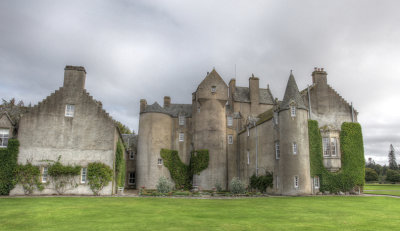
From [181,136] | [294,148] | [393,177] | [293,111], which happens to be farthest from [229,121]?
[393,177]

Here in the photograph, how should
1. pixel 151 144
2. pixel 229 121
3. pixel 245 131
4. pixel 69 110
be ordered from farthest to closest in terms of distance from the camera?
pixel 229 121
pixel 151 144
pixel 245 131
pixel 69 110

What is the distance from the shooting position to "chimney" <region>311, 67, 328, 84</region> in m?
35.6

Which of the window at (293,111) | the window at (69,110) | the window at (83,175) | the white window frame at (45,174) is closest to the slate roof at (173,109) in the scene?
the window at (69,110)

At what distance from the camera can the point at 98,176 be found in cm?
2931

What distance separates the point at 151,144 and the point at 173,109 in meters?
8.31

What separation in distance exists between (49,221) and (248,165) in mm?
29562

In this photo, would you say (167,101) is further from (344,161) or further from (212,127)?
(344,161)

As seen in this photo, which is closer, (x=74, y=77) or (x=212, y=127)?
(x=74, y=77)

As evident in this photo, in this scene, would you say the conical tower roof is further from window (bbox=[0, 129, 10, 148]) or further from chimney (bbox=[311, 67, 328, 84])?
window (bbox=[0, 129, 10, 148])

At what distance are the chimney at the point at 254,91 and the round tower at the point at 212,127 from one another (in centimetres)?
557

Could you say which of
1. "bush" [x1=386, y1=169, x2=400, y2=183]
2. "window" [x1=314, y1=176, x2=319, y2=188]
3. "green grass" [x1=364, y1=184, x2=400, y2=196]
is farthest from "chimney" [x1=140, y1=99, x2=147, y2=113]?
"bush" [x1=386, y1=169, x2=400, y2=183]

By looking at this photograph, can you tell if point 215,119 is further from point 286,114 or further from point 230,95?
point 286,114

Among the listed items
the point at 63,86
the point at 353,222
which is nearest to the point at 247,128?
the point at 63,86

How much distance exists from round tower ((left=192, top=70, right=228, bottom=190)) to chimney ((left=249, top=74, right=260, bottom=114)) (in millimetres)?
5570
